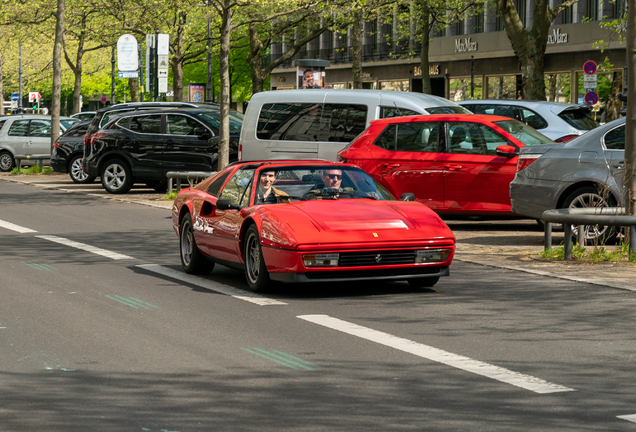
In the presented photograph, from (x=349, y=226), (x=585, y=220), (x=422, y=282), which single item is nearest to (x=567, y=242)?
(x=585, y=220)

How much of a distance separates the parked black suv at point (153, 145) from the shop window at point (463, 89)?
34.6 m

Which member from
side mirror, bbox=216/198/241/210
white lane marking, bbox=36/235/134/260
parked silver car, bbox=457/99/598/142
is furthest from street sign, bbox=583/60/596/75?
side mirror, bbox=216/198/241/210

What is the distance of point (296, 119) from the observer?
1908cm

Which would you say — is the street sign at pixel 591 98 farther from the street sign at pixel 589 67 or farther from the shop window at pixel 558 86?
the shop window at pixel 558 86

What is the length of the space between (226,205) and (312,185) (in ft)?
2.70

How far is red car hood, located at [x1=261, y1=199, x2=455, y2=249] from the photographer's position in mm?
9125

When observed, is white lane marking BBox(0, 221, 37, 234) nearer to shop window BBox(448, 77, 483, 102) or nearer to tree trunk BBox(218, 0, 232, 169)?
tree trunk BBox(218, 0, 232, 169)

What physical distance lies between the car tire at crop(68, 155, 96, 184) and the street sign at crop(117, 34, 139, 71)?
27.8ft

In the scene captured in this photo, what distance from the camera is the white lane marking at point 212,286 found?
9.23 m

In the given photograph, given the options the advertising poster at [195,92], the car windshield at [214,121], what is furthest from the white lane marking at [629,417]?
the advertising poster at [195,92]

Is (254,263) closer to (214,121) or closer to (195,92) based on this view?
(214,121)

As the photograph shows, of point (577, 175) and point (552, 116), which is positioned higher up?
point (552, 116)

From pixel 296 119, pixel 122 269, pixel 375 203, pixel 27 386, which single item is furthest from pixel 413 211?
pixel 296 119

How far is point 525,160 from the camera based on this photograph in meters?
14.1
